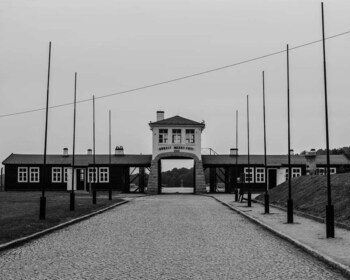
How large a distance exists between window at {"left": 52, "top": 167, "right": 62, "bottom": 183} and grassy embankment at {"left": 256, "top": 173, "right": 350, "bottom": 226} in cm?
3256

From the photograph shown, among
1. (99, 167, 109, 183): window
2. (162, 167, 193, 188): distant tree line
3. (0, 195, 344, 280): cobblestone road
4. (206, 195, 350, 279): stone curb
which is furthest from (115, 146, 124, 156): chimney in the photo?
(206, 195, 350, 279): stone curb

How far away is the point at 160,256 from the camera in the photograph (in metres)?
11.2

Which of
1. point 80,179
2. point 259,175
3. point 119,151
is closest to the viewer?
point 259,175

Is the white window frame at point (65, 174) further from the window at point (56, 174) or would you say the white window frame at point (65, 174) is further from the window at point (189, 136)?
the window at point (189, 136)

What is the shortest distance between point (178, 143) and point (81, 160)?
42.9 ft

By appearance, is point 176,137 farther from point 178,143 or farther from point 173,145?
point 173,145

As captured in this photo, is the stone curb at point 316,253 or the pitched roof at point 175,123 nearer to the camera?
the stone curb at point 316,253

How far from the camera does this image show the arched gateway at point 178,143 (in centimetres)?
5900

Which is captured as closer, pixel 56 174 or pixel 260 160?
pixel 260 160

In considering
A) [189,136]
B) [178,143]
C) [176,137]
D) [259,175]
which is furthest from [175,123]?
[259,175]

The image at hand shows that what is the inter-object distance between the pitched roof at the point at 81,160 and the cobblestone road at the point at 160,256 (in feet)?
146

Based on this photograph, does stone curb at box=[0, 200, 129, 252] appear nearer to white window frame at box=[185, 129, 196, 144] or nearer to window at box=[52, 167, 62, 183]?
white window frame at box=[185, 129, 196, 144]

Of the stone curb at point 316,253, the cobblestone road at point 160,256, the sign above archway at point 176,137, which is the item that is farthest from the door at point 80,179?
the stone curb at point 316,253

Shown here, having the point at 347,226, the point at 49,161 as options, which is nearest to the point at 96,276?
the point at 347,226
